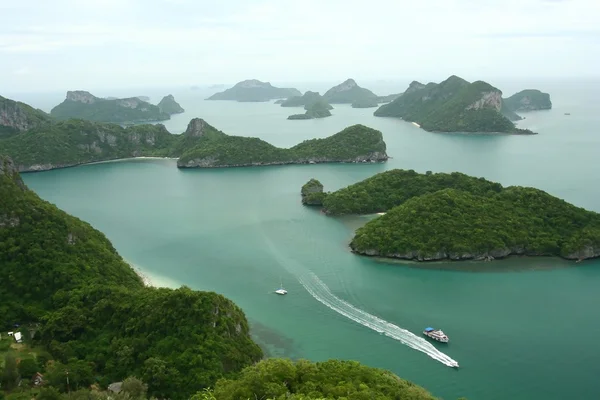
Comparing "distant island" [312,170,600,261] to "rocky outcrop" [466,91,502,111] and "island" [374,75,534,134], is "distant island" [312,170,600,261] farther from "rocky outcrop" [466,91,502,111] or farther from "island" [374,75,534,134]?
"rocky outcrop" [466,91,502,111]

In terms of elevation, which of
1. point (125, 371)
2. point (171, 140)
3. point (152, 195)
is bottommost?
point (125, 371)

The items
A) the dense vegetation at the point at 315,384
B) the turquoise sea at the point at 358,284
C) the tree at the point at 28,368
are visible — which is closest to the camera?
the dense vegetation at the point at 315,384

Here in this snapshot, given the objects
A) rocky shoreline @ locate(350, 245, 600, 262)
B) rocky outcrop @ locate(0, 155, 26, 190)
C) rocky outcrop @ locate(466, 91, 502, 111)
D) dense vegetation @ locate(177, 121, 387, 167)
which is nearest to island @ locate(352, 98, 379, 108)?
rocky outcrop @ locate(466, 91, 502, 111)

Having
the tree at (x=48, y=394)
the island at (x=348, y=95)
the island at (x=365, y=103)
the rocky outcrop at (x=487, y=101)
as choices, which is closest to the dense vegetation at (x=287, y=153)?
the rocky outcrop at (x=487, y=101)

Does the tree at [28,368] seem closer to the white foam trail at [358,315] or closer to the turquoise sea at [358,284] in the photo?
the turquoise sea at [358,284]

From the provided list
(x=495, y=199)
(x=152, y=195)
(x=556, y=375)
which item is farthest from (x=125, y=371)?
(x=152, y=195)

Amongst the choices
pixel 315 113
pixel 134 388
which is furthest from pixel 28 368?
pixel 315 113

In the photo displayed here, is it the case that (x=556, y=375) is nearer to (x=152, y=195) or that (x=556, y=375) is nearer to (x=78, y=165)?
(x=152, y=195)
